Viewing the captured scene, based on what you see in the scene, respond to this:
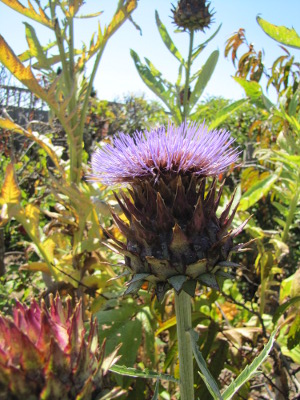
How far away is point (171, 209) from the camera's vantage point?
3.35ft

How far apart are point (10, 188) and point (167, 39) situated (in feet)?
3.68

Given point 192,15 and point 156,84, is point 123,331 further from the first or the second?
point 192,15

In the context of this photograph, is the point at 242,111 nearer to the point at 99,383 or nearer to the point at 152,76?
the point at 152,76

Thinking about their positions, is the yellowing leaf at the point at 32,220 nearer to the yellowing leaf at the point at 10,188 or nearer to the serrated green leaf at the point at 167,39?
the yellowing leaf at the point at 10,188

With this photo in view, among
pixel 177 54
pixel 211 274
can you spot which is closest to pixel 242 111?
pixel 177 54

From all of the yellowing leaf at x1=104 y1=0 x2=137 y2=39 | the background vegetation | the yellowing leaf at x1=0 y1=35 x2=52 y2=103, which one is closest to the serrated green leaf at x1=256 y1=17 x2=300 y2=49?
the background vegetation

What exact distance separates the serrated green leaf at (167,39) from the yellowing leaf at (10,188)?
1060 mm

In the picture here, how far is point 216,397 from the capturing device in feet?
2.42

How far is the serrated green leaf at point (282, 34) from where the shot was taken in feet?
4.22

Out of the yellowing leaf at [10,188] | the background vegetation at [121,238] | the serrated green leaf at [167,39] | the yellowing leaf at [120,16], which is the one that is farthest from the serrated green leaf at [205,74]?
the yellowing leaf at [10,188]

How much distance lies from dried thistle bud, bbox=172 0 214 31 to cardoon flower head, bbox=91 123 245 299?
1.17 meters

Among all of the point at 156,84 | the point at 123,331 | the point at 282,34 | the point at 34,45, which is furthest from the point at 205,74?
the point at 123,331

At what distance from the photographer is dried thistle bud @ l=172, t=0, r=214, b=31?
2031mm

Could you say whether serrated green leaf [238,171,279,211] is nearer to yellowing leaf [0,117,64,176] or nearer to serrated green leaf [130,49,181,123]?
serrated green leaf [130,49,181,123]
